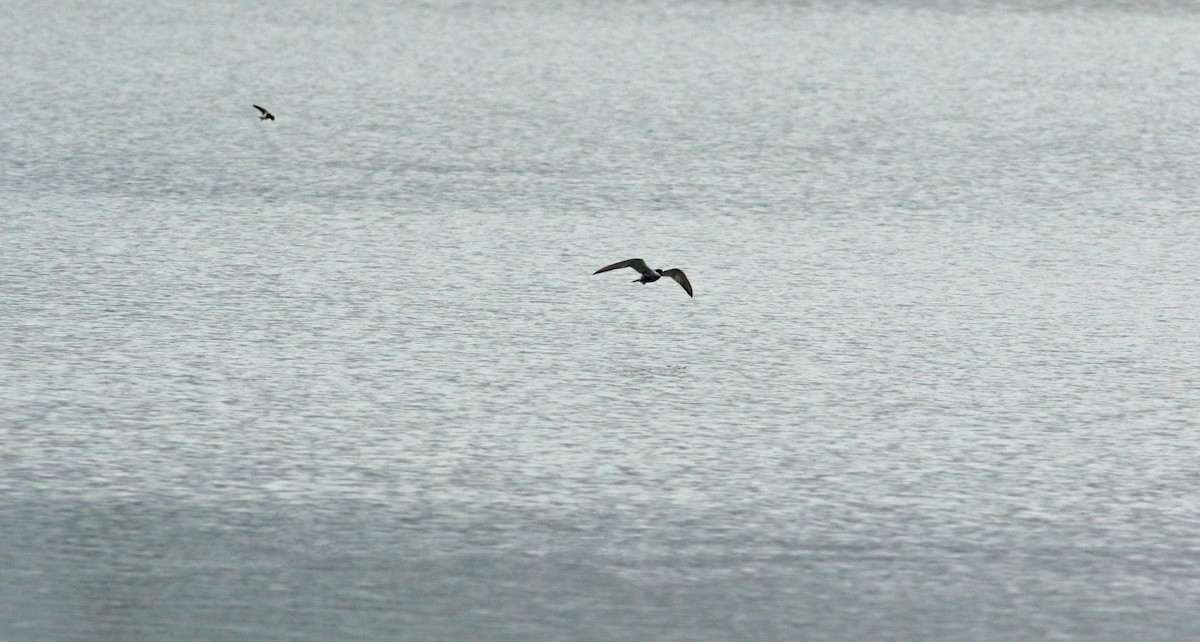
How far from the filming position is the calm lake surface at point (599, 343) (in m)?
3.63

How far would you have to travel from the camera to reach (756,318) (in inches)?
227

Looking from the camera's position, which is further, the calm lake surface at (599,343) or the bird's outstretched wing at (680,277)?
the bird's outstretched wing at (680,277)

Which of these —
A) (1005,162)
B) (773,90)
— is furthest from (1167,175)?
(773,90)

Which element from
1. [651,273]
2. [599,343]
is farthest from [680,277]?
[599,343]

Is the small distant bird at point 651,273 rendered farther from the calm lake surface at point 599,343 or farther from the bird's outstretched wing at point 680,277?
the calm lake surface at point 599,343

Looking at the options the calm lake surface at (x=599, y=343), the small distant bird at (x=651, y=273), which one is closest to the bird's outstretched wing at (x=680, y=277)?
the small distant bird at (x=651, y=273)

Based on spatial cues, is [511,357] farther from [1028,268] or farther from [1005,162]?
[1005,162]

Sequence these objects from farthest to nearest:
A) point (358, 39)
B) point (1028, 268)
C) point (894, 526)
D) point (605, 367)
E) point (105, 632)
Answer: point (358, 39) < point (1028, 268) < point (605, 367) < point (894, 526) < point (105, 632)

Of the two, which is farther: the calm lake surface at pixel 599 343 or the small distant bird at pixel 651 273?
the small distant bird at pixel 651 273

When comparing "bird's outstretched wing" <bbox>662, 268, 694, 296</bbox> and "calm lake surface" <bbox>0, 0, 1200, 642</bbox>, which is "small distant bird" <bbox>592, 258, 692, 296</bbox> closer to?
"bird's outstretched wing" <bbox>662, 268, 694, 296</bbox>

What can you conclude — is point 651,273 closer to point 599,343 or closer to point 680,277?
point 680,277

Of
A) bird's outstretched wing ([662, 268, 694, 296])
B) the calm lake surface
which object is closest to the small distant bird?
bird's outstretched wing ([662, 268, 694, 296])

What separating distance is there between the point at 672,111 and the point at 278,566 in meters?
5.53

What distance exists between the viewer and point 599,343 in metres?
5.49
